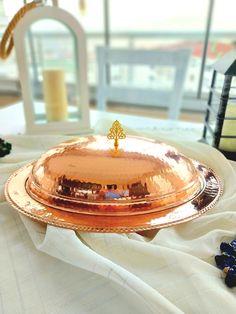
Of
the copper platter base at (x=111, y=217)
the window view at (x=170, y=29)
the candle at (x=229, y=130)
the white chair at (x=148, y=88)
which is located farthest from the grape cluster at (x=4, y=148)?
the window view at (x=170, y=29)

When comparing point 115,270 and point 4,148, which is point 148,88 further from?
point 115,270

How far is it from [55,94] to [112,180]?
0.42m

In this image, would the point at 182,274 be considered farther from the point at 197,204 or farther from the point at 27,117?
the point at 27,117

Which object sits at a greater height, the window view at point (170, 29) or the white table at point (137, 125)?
the window view at point (170, 29)

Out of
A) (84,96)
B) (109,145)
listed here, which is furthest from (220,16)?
(109,145)

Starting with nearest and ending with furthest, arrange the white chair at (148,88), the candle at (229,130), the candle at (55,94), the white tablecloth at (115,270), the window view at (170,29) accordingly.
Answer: the white tablecloth at (115,270)
the candle at (229,130)
the candle at (55,94)
the white chair at (148,88)
the window view at (170,29)

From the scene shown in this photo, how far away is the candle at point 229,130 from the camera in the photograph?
0.46 metres

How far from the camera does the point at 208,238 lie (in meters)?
0.30

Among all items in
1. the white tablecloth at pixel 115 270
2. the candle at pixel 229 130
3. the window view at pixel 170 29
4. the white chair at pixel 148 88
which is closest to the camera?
the white tablecloth at pixel 115 270

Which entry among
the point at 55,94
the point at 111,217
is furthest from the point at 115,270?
the point at 55,94

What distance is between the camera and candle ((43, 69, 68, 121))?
0.66m

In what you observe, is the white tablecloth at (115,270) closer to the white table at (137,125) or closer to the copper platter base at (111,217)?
the copper platter base at (111,217)

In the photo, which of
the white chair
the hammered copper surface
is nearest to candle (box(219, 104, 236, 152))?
the hammered copper surface

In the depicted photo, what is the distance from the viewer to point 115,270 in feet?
0.78
